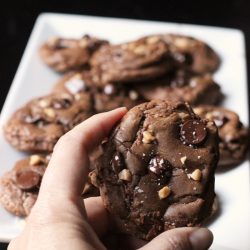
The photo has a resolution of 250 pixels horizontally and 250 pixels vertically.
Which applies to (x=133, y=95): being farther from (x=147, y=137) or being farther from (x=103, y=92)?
(x=147, y=137)

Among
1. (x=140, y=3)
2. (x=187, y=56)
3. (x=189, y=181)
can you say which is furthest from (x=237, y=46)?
(x=189, y=181)

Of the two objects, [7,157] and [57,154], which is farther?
[7,157]

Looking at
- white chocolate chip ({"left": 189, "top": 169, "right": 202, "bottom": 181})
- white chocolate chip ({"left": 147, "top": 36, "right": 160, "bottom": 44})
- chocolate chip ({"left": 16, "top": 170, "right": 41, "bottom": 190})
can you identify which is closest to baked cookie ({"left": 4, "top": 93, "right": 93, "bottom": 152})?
chocolate chip ({"left": 16, "top": 170, "right": 41, "bottom": 190})

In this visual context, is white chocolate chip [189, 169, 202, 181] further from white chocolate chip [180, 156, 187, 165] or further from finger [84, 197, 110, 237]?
finger [84, 197, 110, 237]

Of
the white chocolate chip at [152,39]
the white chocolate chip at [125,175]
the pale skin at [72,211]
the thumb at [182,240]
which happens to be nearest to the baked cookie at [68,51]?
the white chocolate chip at [152,39]

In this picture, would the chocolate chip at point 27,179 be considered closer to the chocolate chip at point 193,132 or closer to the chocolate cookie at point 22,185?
the chocolate cookie at point 22,185

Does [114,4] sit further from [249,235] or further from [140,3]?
[249,235]
